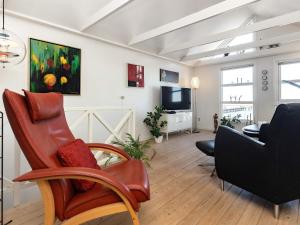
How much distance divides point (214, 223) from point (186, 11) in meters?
3.55

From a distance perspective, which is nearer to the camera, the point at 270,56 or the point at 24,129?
the point at 24,129

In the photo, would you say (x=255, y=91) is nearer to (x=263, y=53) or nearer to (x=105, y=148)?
(x=263, y=53)

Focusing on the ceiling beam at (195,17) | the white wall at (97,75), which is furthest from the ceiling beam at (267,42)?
the ceiling beam at (195,17)

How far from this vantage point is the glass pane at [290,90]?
4.83 meters

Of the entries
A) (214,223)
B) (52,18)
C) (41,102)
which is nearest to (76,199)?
(41,102)

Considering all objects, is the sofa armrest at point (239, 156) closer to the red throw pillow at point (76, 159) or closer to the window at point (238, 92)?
the red throw pillow at point (76, 159)

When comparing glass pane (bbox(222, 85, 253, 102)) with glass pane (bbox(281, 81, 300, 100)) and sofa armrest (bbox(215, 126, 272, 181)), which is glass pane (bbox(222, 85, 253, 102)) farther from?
sofa armrest (bbox(215, 126, 272, 181))

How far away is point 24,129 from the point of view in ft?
3.77

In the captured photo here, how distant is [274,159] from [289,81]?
451cm

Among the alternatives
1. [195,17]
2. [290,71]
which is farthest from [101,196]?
[290,71]

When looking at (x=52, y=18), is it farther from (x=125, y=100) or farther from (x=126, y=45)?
(x=125, y=100)

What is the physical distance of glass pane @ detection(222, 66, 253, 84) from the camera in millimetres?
5566

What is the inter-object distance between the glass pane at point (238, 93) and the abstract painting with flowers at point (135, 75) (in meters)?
3.00

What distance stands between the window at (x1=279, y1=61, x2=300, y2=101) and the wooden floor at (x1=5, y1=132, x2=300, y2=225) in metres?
3.97
